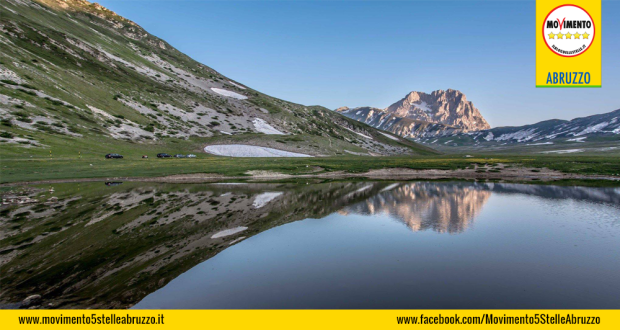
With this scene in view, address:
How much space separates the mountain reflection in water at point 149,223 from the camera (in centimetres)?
1452

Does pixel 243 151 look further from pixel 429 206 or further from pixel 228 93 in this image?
pixel 429 206

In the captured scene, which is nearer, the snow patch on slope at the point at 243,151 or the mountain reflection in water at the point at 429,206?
the mountain reflection in water at the point at 429,206

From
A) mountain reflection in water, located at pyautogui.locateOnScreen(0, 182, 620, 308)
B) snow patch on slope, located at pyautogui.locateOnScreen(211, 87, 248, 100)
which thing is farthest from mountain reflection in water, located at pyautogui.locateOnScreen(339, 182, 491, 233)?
snow patch on slope, located at pyautogui.locateOnScreen(211, 87, 248, 100)

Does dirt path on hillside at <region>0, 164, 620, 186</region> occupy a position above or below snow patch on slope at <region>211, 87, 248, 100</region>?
below
